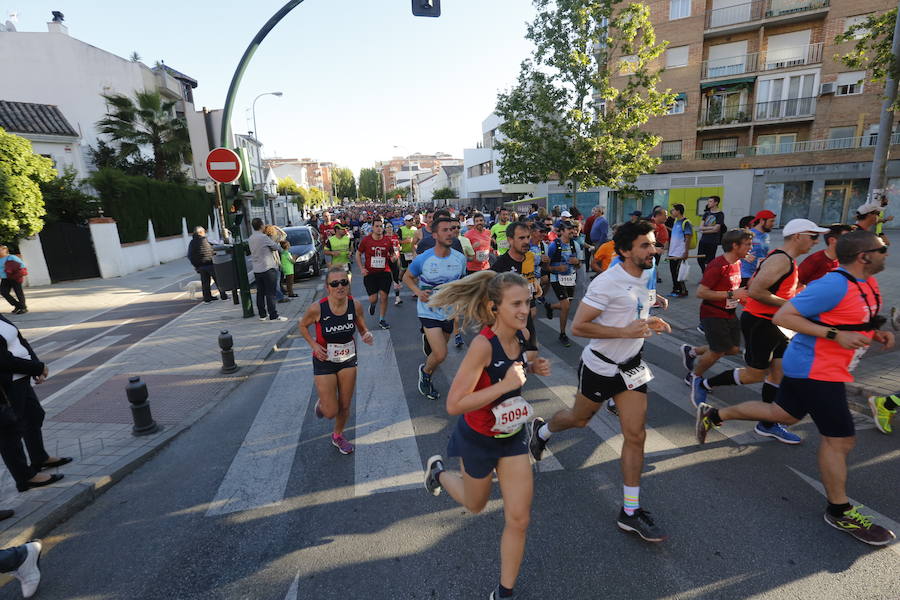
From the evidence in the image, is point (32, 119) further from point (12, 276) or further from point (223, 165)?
point (223, 165)

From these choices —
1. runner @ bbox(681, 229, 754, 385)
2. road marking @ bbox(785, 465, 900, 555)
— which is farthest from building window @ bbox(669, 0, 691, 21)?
road marking @ bbox(785, 465, 900, 555)

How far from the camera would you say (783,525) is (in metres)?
3.00

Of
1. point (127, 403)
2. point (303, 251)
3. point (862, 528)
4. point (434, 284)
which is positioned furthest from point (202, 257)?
point (862, 528)

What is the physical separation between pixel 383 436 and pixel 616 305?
2.56 metres

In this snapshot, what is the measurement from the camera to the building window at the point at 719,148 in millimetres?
29438

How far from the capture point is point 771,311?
4141mm

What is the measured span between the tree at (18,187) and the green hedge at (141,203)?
15.2 ft

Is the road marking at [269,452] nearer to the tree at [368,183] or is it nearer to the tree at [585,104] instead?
the tree at [585,104]

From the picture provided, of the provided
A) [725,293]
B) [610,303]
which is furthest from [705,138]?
[610,303]

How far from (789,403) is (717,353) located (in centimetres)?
170

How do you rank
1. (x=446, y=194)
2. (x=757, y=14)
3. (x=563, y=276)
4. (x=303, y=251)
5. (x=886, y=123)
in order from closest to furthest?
(x=563, y=276), (x=886, y=123), (x=303, y=251), (x=757, y=14), (x=446, y=194)

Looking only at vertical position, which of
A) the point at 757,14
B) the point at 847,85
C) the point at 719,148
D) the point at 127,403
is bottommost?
the point at 127,403

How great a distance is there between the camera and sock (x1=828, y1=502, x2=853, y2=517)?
2902 millimetres

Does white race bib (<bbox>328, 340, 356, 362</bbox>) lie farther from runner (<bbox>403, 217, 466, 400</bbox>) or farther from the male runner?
the male runner
